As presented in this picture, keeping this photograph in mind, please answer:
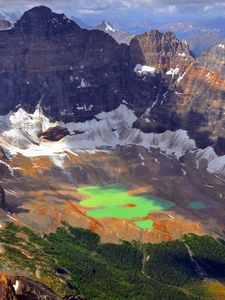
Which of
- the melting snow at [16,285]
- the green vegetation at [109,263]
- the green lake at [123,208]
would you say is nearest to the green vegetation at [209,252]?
the green vegetation at [109,263]

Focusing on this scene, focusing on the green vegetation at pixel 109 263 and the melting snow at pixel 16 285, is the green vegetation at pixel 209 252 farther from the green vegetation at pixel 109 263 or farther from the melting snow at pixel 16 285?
the melting snow at pixel 16 285

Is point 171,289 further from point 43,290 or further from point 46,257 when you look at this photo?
point 43,290

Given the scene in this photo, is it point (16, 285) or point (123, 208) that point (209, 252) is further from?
point (16, 285)

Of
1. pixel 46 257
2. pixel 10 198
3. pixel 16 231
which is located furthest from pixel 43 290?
pixel 10 198

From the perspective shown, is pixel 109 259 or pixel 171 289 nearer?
pixel 171 289

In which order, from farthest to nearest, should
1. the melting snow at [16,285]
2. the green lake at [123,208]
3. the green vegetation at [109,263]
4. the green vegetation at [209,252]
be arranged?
the green lake at [123,208]
the green vegetation at [209,252]
the green vegetation at [109,263]
the melting snow at [16,285]

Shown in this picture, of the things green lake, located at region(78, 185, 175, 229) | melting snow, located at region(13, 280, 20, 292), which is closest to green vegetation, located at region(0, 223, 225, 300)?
green lake, located at region(78, 185, 175, 229)

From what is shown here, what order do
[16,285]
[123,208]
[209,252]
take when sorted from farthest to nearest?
[123,208] → [209,252] → [16,285]

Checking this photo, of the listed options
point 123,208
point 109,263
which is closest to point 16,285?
point 109,263
